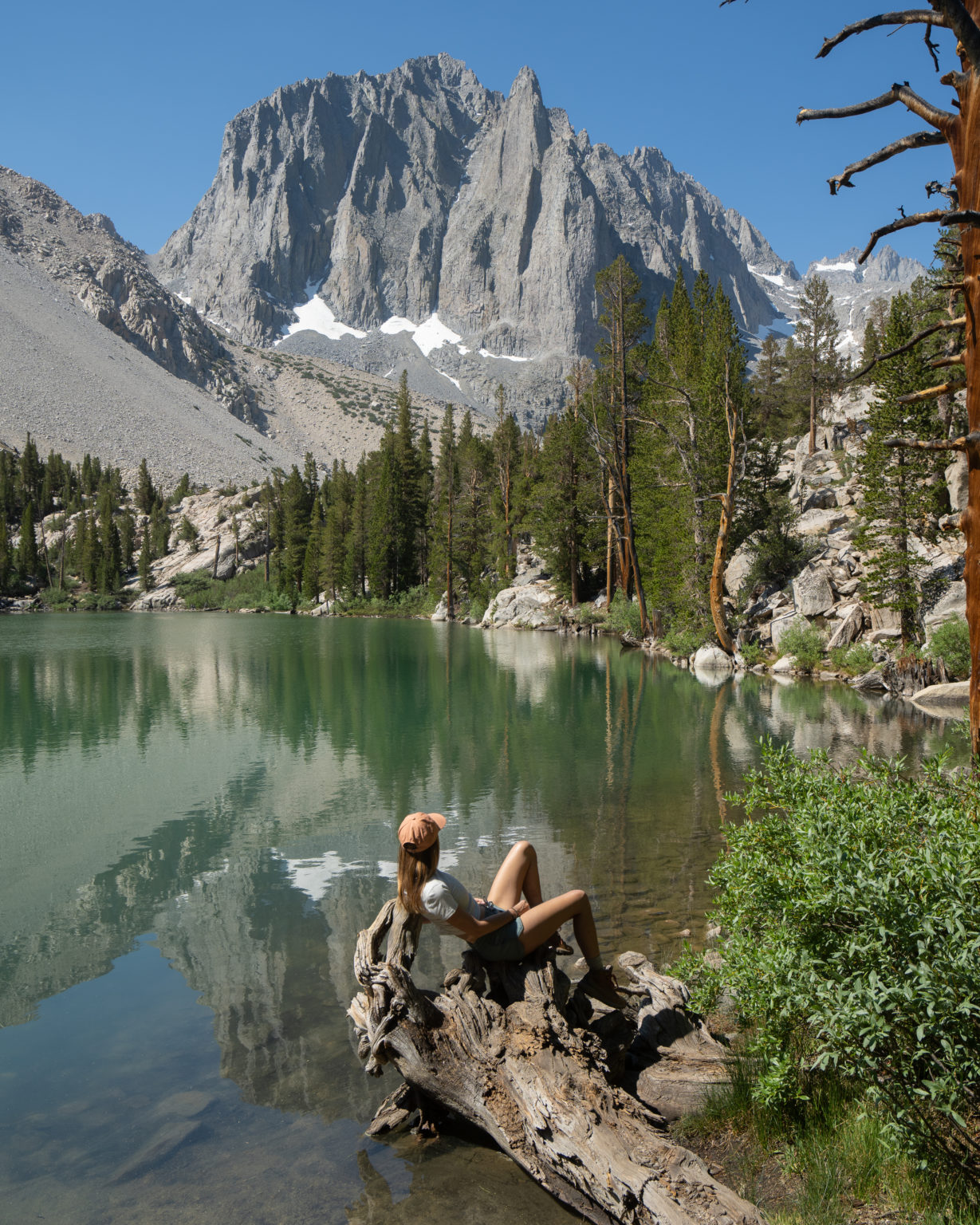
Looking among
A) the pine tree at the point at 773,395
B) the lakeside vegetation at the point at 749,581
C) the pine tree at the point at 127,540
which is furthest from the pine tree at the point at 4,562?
the pine tree at the point at 773,395

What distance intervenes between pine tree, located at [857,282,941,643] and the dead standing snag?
20.8m

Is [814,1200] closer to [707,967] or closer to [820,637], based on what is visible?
[707,967]

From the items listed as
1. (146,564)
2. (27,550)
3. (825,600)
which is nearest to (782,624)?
(825,600)

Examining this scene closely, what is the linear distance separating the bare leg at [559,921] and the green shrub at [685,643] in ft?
88.8

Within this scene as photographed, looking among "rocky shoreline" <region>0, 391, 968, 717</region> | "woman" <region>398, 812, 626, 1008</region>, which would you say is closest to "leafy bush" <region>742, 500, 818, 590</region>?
"rocky shoreline" <region>0, 391, 968, 717</region>

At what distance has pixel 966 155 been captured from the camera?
3973 mm

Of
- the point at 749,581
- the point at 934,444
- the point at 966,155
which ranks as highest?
the point at 966,155

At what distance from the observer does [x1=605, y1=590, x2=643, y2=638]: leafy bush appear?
39594 mm

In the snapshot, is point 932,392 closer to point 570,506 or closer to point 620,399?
point 620,399

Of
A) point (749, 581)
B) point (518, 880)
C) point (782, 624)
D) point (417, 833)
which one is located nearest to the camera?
point (417, 833)

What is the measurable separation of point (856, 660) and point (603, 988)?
22.5 meters

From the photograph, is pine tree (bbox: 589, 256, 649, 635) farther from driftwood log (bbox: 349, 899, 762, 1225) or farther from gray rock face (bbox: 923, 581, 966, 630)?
driftwood log (bbox: 349, 899, 762, 1225)

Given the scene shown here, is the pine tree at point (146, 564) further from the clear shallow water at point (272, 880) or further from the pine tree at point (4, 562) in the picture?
the clear shallow water at point (272, 880)

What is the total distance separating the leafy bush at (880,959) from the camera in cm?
288
